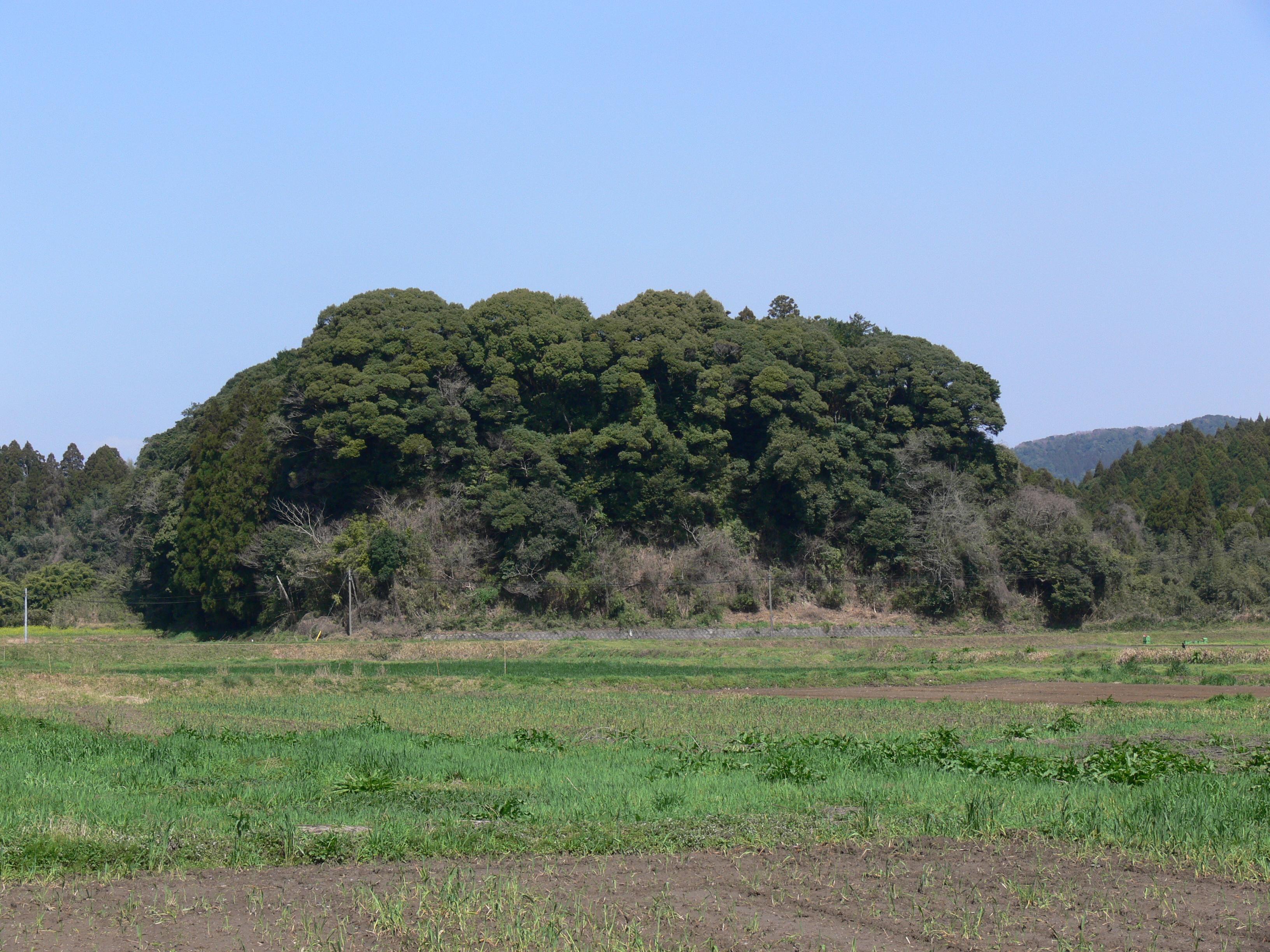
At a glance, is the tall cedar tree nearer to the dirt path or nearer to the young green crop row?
the dirt path

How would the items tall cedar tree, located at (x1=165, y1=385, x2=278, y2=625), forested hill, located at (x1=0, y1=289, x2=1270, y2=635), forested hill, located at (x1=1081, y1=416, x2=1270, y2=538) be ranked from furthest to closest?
forested hill, located at (x1=1081, y1=416, x2=1270, y2=538)
tall cedar tree, located at (x1=165, y1=385, x2=278, y2=625)
forested hill, located at (x1=0, y1=289, x2=1270, y2=635)

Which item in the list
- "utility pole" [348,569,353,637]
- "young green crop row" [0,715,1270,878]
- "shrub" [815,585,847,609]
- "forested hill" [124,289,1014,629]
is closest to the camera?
"young green crop row" [0,715,1270,878]

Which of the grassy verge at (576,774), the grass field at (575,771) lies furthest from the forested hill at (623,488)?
the grassy verge at (576,774)

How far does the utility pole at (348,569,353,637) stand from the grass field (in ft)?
65.6

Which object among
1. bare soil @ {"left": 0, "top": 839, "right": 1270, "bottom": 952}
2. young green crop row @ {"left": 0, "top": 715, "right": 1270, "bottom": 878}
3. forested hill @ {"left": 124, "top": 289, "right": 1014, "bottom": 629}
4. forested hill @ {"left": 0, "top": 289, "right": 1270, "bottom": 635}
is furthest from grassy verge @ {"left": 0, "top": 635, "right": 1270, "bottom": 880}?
forested hill @ {"left": 124, "top": 289, "right": 1014, "bottom": 629}

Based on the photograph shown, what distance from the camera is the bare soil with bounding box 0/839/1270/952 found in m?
6.91

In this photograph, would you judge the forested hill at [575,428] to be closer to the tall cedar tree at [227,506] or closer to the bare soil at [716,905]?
the tall cedar tree at [227,506]

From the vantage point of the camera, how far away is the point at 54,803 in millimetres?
10938

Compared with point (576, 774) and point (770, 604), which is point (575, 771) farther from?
point (770, 604)

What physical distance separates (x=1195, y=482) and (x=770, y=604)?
44.5m

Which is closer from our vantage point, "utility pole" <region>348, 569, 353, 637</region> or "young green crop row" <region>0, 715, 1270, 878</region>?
"young green crop row" <region>0, 715, 1270, 878</region>

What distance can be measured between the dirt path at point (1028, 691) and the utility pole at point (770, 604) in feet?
70.3

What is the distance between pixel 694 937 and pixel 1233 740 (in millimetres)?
13177

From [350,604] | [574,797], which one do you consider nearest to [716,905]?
[574,797]
